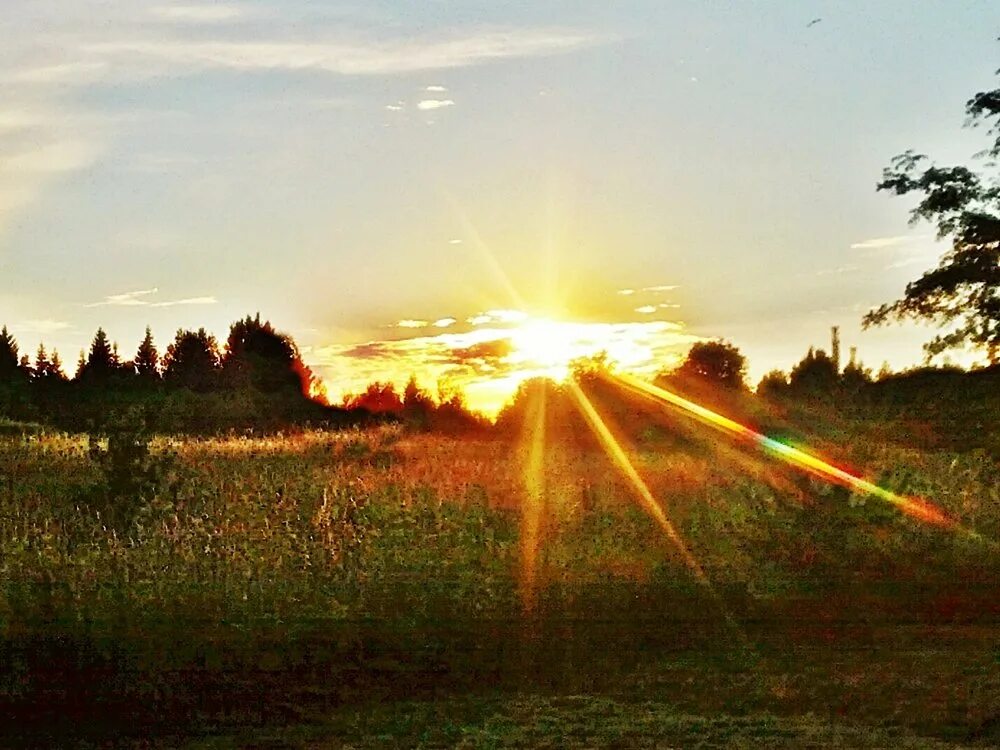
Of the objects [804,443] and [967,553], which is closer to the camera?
[967,553]

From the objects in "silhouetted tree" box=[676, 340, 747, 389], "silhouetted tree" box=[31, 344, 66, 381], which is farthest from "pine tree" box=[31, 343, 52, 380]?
"silhouetted tree" box=[676, 340, 747, 389]

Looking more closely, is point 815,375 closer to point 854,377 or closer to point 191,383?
point 854,377

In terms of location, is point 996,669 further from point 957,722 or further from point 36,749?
point 36,749

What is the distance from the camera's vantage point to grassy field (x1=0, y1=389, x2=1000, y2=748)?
6.94m

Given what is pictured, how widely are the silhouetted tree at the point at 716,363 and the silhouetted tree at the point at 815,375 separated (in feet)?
8.52

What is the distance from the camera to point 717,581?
11.5m

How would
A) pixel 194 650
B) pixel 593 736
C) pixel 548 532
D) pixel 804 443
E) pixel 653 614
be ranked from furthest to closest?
pixel 804 443 < pixel 548 532 < pixel 653 614 < pixel 194 650 < pixel 593 736

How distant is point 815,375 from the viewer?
1604 inches

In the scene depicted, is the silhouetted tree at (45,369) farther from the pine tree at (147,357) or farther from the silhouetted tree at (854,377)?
the silhouetted tree at (854,377)

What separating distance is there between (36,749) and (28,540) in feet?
16.6

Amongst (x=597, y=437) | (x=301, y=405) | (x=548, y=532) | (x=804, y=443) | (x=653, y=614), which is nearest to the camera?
(x=653, y=614)

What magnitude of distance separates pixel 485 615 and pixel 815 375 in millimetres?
33755

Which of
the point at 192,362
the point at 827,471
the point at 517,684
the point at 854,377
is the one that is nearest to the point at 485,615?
the point at 517,684

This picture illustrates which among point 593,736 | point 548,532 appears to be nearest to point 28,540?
point 548,532
